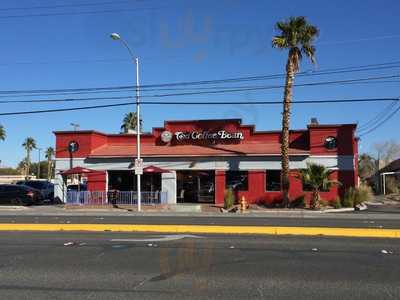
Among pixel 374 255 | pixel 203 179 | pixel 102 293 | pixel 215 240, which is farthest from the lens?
pixel 203 179

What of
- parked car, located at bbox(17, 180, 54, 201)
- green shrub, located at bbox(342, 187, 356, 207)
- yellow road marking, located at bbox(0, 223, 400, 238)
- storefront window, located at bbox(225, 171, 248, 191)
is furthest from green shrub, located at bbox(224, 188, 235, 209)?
yellow road marking, located at bbox(0, 223, 400, 238)

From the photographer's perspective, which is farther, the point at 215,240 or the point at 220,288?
the point at 215,240

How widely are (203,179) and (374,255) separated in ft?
87.8

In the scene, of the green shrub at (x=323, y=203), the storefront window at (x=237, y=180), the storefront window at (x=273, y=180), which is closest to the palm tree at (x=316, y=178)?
the green shrub at (x=323, y=203)

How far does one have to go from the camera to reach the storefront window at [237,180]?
3694 centimetres

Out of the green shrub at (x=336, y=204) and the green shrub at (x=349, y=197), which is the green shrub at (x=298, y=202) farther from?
the green shrub at (x=349, y=197)

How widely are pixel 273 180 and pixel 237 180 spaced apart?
7.67 ft

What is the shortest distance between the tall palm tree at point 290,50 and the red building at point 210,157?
180cm

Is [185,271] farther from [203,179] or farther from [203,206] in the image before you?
[203,179]

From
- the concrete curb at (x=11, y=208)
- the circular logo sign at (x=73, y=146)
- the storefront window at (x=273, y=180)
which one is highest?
the circular logo sign at (x=73, y=146)

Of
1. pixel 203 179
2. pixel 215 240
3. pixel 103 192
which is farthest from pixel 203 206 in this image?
pixel 215 240

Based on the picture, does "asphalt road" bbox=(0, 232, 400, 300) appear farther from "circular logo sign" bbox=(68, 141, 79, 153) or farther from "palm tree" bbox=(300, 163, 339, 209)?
"circular logo sign" bbox=(68, 141, 79, 153)

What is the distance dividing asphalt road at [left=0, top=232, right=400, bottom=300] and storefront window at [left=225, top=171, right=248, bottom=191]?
22669mm

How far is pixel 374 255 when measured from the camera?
11.3 meters
